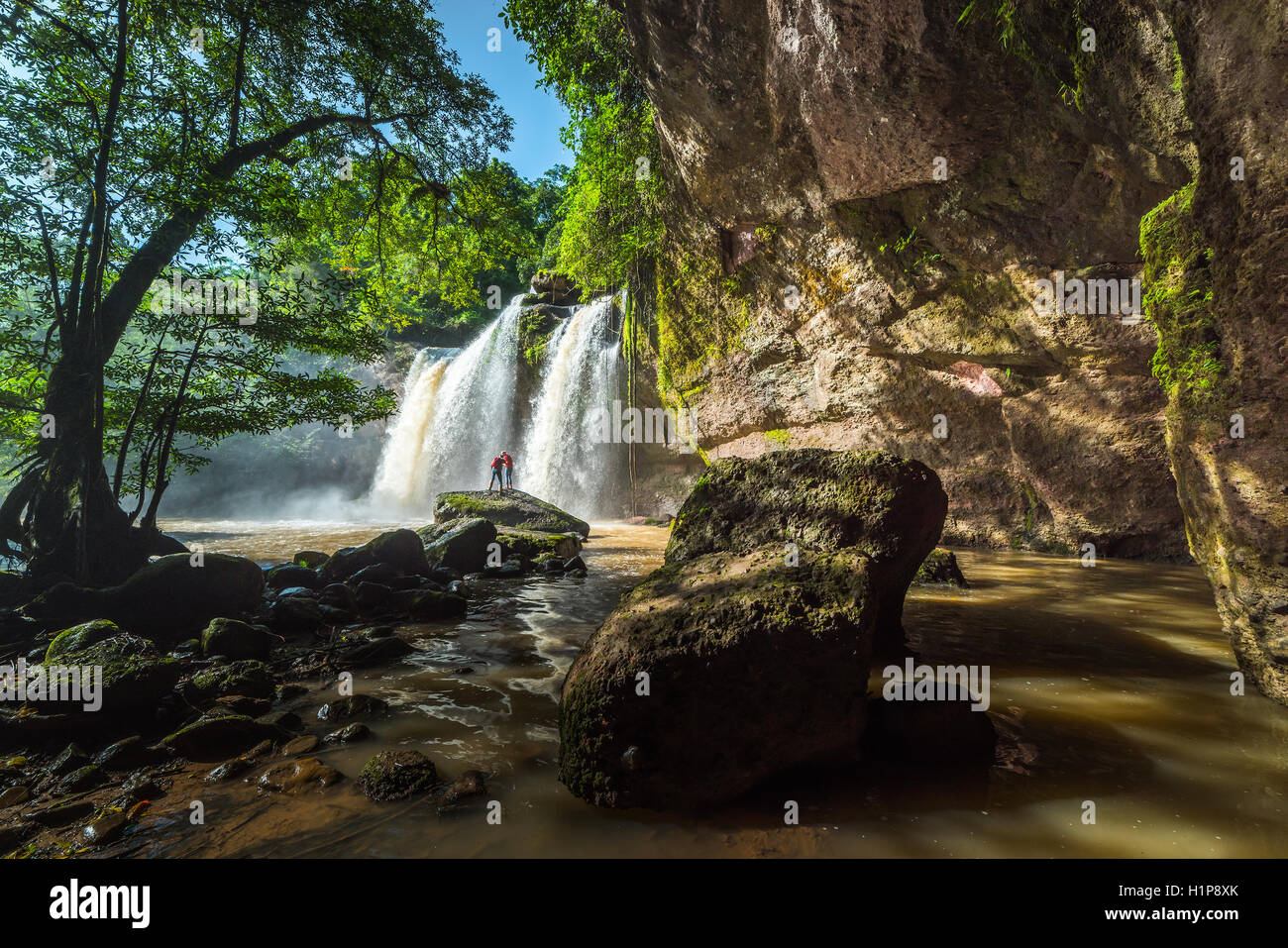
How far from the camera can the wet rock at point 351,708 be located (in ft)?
11.5

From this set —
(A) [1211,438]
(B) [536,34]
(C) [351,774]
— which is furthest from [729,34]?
(C) [351,774]

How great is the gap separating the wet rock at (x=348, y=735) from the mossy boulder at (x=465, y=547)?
5.83 m

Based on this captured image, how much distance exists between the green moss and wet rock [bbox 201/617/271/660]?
7.04 meters

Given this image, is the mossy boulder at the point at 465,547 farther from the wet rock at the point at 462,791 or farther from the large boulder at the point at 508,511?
the wet rock at the point at 462,791

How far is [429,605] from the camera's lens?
20.5 feet

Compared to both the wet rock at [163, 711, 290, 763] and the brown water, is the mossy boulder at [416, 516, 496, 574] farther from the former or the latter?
the wet rock at [163, 711, 290, 763]

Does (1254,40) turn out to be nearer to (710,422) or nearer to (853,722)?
(853,722)

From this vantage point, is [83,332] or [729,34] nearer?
[83,332]

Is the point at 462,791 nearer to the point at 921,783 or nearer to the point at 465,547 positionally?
the point at 921,783

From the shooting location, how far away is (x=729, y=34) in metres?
7.77

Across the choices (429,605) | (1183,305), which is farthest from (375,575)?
(1183,305)

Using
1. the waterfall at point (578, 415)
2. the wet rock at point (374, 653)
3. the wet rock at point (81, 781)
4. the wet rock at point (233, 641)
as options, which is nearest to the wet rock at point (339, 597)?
the wet rock at point (233, 641)

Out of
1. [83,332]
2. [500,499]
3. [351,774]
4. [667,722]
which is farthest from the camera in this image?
[500,499]

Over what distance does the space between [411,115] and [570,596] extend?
9200 millimetres
